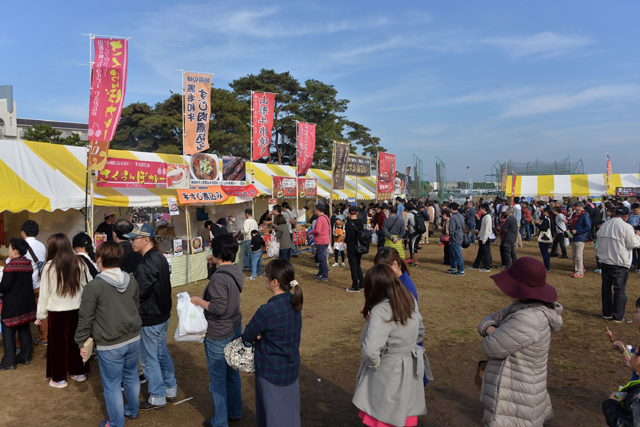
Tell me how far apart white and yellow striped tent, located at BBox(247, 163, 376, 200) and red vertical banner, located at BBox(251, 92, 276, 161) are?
2774mm

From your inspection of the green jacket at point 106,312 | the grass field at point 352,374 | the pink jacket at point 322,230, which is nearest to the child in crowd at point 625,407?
the grass field at point 352,374

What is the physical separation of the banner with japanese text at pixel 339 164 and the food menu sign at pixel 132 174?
20.6 feet

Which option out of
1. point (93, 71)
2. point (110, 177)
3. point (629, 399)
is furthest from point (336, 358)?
point (93, 71)

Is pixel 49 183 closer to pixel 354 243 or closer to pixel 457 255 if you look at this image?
pixel 354 243

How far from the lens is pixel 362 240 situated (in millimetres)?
7996

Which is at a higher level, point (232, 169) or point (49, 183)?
point (232, 169)

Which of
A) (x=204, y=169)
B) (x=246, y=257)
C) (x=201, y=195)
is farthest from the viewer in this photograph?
(x=246, y=257)

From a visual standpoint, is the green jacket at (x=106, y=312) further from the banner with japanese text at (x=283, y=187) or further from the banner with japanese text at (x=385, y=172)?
the banner with japanese text at (x=385, y=172)

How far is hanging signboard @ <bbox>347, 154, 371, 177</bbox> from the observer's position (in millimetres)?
15391

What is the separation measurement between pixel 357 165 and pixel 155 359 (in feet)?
42.7

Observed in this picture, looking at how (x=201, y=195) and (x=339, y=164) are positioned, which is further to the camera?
(x=339, y=164)

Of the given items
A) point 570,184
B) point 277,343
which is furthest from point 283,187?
point 570,184

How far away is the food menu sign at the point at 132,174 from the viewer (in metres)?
8.39

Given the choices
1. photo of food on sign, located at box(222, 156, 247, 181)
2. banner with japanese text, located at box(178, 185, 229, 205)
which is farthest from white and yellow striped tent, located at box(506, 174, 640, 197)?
banner with japanese text, located at box(178, 185, 229, 205)
